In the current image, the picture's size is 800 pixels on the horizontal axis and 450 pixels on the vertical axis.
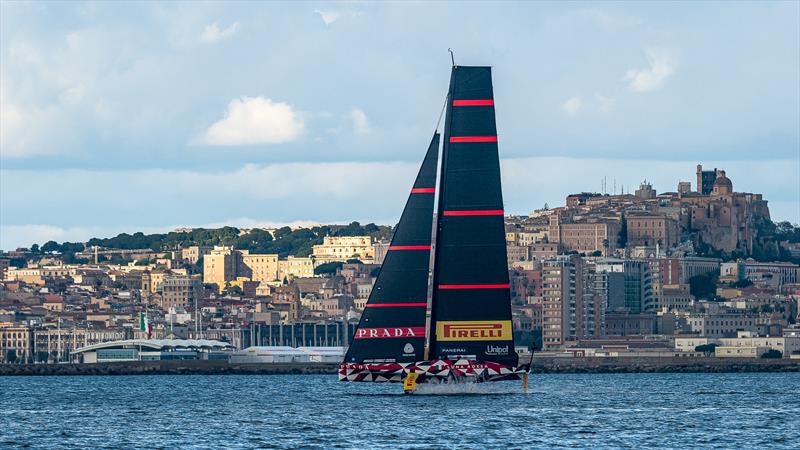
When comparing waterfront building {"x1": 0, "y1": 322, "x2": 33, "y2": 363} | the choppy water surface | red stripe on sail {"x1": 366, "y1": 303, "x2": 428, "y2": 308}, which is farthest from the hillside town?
red stripe on sail {"x1": 366, "y1": 303, "x2": 428, "y2": 308}

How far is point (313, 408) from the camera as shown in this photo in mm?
59219

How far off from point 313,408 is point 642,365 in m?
70.5

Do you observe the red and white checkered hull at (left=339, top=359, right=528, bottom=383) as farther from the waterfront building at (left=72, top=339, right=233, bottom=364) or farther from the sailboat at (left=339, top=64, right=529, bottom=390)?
the waterfront building at (left=72, top=339, right=233, bottom=364)

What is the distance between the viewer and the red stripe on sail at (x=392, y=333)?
5481cm

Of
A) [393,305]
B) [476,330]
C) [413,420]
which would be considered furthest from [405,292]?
[413,420]

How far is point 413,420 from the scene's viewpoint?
4912cm

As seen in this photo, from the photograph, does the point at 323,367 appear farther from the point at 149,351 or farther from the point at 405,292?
the point at 405,292

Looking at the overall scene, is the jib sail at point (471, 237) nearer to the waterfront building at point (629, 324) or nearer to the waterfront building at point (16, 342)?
the waterfront building at point (629, 324)

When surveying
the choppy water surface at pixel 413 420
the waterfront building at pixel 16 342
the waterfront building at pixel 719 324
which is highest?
the waterfront building at pixel 719 324

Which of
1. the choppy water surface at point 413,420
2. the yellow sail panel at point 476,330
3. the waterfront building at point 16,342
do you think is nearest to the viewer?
the choppy water surface at point 413,420

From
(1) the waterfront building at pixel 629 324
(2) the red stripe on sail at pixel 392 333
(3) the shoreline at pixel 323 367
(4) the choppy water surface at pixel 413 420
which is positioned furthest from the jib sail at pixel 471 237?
(1) the waterfront building at pixel 629 324

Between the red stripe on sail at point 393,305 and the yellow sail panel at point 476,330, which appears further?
the red stripe on sail at point 393,305

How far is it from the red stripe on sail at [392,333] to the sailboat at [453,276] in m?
0.02

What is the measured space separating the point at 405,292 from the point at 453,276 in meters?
2.00
